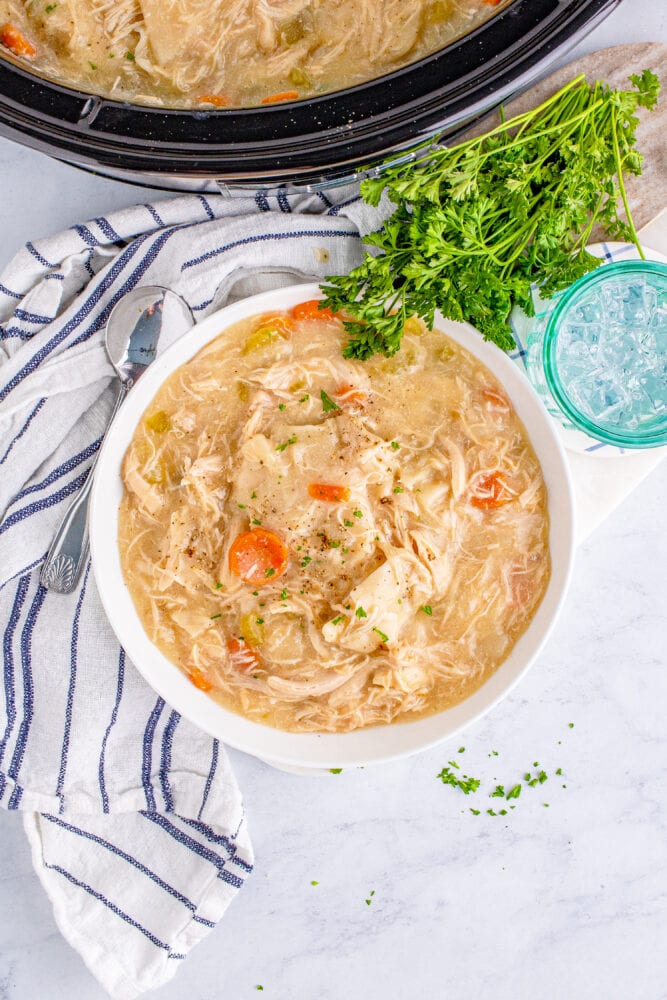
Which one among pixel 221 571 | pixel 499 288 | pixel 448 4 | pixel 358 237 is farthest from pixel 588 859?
pixel 448 4

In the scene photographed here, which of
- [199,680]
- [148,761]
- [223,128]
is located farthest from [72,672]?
[223,128]

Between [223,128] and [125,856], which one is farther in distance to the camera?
[125,856]

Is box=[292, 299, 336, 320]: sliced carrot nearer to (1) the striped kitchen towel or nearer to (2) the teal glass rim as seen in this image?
(1) the striped kitchen towel

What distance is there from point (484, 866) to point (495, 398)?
1.99m

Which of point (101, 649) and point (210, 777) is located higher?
point (101, 649)

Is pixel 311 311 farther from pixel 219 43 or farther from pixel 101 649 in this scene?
pixel 101 649

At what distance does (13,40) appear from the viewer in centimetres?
286

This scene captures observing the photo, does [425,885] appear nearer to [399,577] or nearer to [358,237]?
[399,577]

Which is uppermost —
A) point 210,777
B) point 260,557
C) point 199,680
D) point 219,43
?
point 219,43

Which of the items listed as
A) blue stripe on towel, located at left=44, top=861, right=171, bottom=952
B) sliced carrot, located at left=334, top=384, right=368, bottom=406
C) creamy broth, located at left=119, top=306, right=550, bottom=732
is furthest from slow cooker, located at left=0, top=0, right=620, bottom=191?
blue stripe on towel, located at left=44, top=861, right=171, bottom=952

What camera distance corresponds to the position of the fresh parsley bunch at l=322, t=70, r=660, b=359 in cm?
278

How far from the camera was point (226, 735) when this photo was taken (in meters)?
3.03

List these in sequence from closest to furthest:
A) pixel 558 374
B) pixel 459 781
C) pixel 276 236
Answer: pixel 558 374
pixel 276 236
pixel 459 781

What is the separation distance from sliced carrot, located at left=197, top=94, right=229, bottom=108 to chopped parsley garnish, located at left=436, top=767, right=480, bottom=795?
265cm
